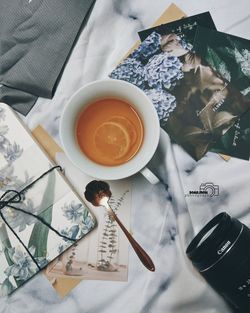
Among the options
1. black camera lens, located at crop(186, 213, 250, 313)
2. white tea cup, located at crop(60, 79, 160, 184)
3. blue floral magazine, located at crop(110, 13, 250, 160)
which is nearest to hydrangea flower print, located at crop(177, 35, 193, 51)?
blue floral magazine, located at crop(110, 13, 250, 160)

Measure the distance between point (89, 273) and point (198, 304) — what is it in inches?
6.0

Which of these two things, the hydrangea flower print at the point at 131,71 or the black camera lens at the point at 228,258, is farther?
the hydrangea flower print at the point at 131,71

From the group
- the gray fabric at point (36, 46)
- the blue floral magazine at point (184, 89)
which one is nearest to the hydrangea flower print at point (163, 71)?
the blue floral magazine at point (184, 89)

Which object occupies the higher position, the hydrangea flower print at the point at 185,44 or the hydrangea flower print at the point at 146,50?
the hydrangea flower print at the point at 146,50

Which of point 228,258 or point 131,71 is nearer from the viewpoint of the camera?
point 228,258

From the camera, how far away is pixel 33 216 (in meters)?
0.58

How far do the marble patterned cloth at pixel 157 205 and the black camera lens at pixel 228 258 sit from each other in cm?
5

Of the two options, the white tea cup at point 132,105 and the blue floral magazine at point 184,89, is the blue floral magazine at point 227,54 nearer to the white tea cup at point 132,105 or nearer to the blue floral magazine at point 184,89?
the blue floral magazine at point 184,89

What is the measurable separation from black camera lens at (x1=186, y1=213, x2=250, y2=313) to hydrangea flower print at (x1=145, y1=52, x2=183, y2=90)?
21 centimetres

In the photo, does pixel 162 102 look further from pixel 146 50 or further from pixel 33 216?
pixel 33 216

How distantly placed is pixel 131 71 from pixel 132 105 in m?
0.07

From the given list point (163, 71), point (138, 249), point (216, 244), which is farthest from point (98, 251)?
point (163, 71)

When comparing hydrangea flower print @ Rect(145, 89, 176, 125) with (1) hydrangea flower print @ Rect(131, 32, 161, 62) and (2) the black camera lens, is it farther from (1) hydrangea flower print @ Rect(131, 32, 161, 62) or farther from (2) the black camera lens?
(2) the black camera lens

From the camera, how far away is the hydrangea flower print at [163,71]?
61cm
